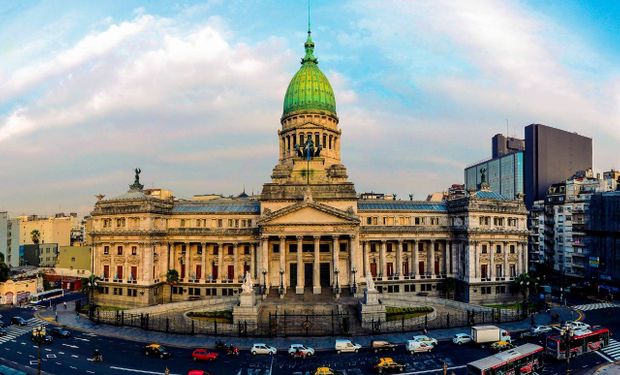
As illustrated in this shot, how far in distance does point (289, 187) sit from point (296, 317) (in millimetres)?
28906

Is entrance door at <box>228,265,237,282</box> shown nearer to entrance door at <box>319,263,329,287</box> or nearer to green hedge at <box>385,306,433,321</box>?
entrance door at <box>319,263,329,287</box>

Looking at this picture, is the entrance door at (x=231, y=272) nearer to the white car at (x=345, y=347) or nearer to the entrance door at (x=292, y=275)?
the entrance door at (x=292, y=275)

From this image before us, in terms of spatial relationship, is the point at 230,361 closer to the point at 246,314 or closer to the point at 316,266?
the point at 246,314

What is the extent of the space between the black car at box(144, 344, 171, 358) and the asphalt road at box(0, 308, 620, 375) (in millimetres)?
696

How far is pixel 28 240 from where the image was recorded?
16938 centimetres

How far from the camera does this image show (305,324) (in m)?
67.0

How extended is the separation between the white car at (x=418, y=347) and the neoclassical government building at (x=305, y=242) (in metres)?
28.8

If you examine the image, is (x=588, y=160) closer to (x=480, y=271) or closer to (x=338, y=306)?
(x=480, y=271)

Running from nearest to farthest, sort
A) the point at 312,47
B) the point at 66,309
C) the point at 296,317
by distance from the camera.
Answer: the point at 296,317
the point at 66,309
the point at 312,47

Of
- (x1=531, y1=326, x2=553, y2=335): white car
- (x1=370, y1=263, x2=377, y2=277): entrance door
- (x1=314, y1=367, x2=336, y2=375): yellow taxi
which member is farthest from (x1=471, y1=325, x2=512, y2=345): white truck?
(x1=370, y1=263, x2=377, y2=277): entrance door

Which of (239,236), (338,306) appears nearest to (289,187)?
(239,236)

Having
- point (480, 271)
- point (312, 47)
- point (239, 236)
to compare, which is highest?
point (312, 47)

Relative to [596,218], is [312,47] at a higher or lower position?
higher

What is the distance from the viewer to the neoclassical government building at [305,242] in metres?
87.1
